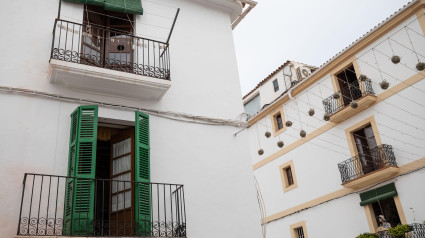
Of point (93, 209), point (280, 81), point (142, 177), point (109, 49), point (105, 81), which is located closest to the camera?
point (93, 209)

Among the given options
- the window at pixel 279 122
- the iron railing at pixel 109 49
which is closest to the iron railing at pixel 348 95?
the window at pixel 279 122

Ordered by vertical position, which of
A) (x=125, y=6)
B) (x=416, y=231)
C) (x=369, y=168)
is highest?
(x=125, y=6)

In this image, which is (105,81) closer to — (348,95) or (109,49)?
(109,49)

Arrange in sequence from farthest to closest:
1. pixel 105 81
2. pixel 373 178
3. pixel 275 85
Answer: pixel 275 85
pixel 373 178
pixel 105 81

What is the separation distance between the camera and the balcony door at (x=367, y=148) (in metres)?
15.3

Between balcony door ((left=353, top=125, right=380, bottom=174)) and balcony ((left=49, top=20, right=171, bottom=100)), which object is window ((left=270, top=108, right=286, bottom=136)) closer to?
balcony door ((left=353, top=125, right=380, bottom=174))

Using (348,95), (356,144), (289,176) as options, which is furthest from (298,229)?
(348,95)

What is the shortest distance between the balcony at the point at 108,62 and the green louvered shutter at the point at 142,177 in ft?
2.25

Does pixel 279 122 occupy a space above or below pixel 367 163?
above

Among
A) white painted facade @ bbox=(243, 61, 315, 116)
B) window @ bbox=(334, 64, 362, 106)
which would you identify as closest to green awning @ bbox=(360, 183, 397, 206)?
window @ bbox=(334, 64, 362, 106)

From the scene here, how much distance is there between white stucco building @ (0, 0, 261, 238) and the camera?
6629 millimetres

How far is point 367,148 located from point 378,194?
200cm

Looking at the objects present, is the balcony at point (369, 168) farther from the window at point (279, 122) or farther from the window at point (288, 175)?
the window at point (279, 122)

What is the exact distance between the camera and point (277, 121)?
20.7 m
